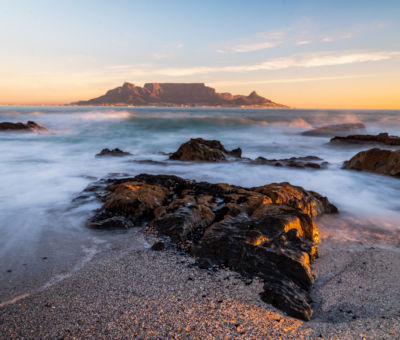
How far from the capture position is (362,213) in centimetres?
527

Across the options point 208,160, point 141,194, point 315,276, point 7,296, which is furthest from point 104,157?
point 315,276

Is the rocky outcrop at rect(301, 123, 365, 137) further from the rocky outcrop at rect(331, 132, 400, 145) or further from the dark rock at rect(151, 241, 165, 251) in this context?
the dark rock at rect(151, 241, 165, 251)

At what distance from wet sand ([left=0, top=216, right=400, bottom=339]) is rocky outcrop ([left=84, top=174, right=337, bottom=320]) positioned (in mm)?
169

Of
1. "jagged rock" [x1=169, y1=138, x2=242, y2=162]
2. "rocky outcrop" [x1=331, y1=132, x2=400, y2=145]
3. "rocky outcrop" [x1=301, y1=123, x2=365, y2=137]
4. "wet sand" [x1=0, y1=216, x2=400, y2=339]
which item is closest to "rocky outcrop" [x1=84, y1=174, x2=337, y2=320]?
"wet sand" [x1=0, y1=216, x2=400, y2=339]

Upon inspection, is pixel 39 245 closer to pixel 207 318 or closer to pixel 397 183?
pixel 207 318

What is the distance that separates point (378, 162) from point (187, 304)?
342 inches

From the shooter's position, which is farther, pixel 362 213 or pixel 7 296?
Answer: pixel 362 213

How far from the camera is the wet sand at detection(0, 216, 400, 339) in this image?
2.13 m

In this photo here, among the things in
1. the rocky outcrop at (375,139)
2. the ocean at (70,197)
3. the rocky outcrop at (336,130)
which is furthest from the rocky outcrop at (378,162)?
the rocky outcrop at (336,130)

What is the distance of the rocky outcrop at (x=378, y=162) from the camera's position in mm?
8184

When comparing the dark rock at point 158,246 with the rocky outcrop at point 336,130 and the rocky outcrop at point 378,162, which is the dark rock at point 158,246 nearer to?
the rocky outcrop at point 378,162

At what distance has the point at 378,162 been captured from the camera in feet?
28.6

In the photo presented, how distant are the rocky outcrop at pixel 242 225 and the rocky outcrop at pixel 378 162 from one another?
4.44 metres

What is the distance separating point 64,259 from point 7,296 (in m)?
0.75
